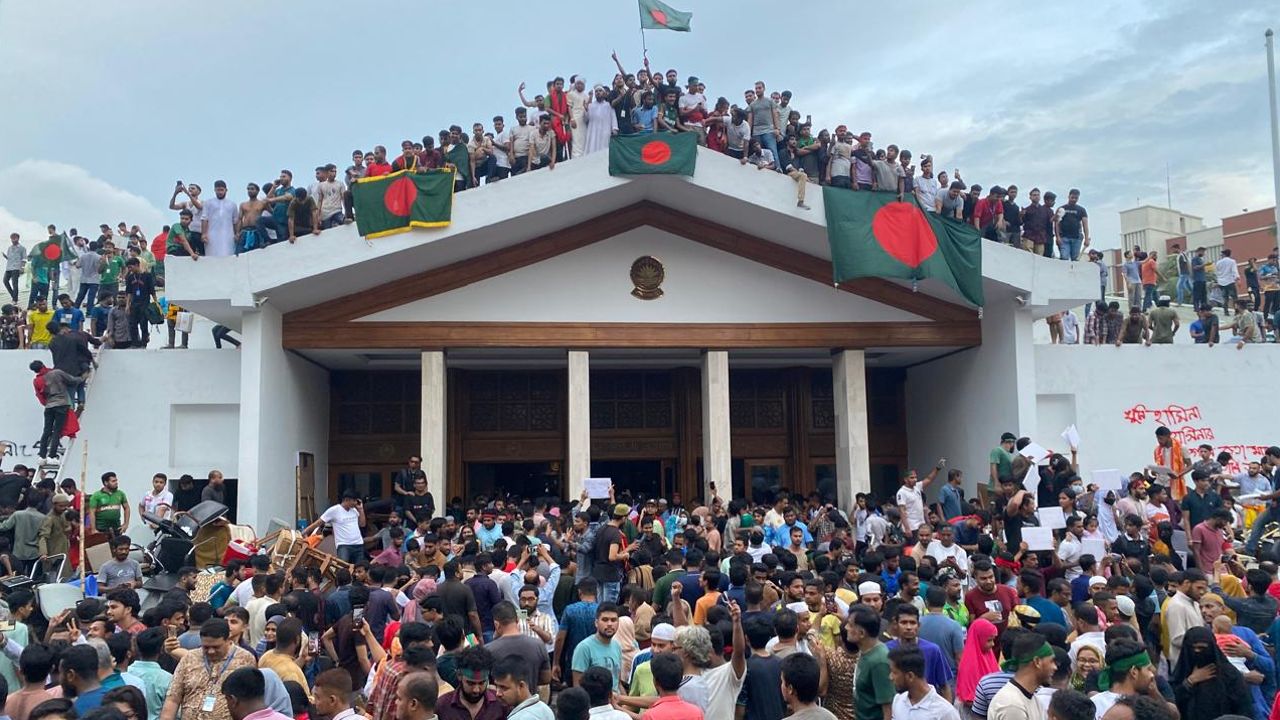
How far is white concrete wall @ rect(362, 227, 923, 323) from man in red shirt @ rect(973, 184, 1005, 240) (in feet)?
7.50

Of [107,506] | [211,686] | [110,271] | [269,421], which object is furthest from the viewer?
[110,271]

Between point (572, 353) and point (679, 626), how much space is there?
926 cm

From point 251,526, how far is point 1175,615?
36.5ft

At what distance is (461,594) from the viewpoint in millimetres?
7789

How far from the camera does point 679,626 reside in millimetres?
7301

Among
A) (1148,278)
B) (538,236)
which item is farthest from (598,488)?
(1148,278)

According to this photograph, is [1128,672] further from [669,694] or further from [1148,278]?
[1148,278]

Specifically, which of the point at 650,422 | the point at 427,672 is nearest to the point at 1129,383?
the point at 650,422

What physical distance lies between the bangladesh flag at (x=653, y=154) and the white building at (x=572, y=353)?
30cm

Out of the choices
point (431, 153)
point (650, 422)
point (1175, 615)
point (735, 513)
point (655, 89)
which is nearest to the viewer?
point (1175, 615)

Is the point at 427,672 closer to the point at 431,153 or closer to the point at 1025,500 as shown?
the point at 1025,500

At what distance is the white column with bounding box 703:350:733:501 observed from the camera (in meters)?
16.3

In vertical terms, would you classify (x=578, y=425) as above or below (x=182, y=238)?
below

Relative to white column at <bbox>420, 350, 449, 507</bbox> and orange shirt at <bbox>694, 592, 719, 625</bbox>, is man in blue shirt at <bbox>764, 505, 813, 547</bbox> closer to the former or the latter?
orange shirt at <bbox>694, 592, 719, 625</bbox>
